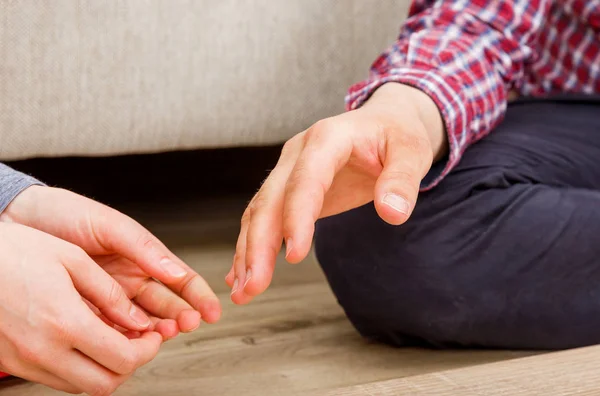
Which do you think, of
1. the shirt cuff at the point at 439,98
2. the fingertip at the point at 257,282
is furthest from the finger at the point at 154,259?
the shirt cuff at the point at 439,98

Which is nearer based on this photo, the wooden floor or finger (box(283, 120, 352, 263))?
finger (box(283, 120, 352, 263))

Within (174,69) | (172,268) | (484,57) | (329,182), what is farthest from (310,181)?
(174,69)

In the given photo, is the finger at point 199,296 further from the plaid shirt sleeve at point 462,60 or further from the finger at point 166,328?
the plaid shirt sleeve at point 462,60

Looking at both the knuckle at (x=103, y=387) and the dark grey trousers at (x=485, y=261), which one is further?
the dark grey trousers at (x=485, y=261)

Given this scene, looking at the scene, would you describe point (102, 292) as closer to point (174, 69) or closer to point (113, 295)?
point (113, 295)

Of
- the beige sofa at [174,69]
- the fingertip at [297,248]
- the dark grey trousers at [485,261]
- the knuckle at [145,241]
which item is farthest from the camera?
the beige sofa at [174,69]

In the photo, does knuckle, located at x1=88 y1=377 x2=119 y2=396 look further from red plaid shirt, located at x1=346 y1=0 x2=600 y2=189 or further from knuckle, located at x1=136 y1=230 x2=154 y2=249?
red plaid shirt, located at x1=346 y1=0 x2=600 y2=189

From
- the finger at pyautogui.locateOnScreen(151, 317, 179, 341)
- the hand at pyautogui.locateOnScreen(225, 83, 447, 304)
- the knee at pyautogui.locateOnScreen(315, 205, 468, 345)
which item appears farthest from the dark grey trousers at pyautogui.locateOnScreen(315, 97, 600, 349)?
the finger at pyautogui.locateOnScreen(151, 317, 179, 341)

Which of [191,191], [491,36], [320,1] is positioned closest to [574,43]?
[491,36]
